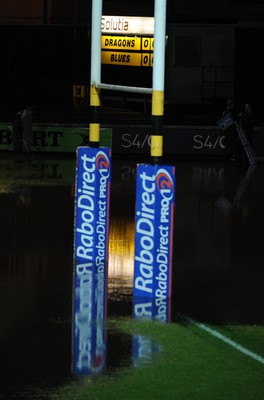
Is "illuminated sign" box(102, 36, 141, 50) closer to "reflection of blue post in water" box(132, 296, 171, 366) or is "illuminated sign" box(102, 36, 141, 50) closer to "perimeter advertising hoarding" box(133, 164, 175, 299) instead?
"perimeter advertising hoarding" box(133, 164, 175, 299)

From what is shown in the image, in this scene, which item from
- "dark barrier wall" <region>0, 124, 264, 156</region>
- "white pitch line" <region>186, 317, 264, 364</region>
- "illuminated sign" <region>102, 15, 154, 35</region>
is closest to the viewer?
"white pitch line" <region>186, 317, 264, 364</region>

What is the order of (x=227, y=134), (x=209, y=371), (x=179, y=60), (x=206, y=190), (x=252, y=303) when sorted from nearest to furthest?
(x=209, y=371) < (x=252, y=303) < (x=206, y=190) < (x=227, y=134) < (x=179, y=60)

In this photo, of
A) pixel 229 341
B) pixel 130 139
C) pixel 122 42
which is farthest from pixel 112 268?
pixel 122 42

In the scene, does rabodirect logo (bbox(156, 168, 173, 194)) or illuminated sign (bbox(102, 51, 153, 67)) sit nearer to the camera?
rabodirect logo (bbox(156, 168, 173, 194))

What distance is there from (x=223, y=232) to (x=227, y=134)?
1438cm

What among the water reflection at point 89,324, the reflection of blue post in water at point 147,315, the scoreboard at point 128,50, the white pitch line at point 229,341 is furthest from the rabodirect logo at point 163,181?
the scoreboard at point 128,50

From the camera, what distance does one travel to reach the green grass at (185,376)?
358 inches

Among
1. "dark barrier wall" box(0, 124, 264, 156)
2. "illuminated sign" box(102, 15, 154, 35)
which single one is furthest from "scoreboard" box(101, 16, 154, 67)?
"dark barrier wall" box(0, 124, 264, 156)

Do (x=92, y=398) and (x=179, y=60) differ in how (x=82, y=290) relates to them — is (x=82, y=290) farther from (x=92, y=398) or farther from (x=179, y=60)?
(x=179, y=60)

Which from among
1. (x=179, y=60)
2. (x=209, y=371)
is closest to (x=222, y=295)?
(x=209, y=371)

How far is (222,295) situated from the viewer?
1344 cm

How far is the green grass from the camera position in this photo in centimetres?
909

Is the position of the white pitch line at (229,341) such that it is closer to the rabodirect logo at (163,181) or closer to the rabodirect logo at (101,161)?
the rabodirect logo at (163,181)

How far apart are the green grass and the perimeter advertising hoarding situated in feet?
5.38
